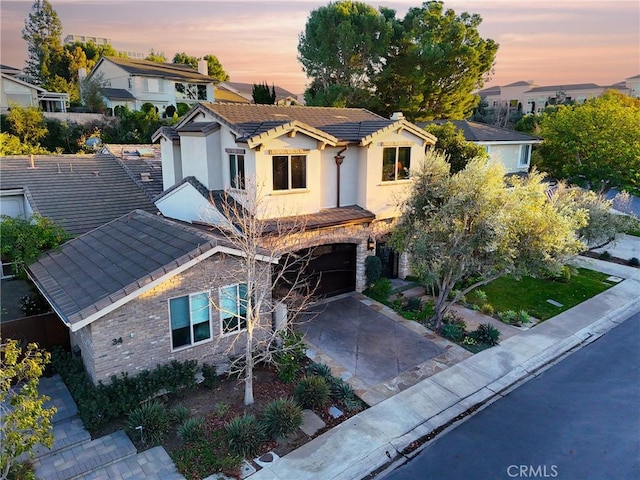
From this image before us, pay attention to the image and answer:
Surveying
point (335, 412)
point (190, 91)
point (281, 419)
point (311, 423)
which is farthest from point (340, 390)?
point (190, 91)

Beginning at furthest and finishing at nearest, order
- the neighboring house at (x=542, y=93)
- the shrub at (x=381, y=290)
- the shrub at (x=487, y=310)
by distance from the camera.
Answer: the neighboring house at (x=542, y=93)
the shrub at (x=381, y=290)
the shrub at (x=487, y=310)

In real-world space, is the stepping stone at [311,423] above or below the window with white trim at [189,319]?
below

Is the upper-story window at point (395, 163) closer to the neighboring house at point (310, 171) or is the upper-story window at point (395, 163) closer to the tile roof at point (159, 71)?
the neighboring house at point (310, 171)

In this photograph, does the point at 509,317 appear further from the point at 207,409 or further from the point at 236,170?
the point at 236,170

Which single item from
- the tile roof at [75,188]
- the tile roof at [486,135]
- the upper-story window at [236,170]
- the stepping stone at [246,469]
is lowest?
the stepping stone at [246,469]

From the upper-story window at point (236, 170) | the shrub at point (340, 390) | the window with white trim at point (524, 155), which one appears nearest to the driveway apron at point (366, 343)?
the shrub at point (340, 390)

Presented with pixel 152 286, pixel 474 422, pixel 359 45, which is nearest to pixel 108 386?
pixel 152 286

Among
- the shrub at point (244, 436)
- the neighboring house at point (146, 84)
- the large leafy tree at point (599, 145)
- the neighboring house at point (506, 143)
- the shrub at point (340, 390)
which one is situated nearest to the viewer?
the shrub at point (244, 436)
